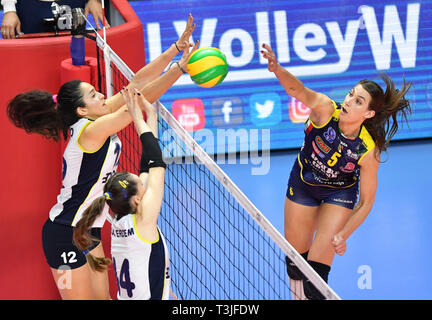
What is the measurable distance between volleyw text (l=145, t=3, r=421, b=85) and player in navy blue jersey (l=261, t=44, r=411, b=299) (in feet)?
14.1

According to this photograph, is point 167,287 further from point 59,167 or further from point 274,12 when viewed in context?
point 274,12

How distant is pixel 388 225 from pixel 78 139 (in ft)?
14.7

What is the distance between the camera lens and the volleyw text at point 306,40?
10312 millimetres

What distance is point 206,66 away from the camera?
5668mm

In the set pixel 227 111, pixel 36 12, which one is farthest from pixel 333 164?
pixel 227 111

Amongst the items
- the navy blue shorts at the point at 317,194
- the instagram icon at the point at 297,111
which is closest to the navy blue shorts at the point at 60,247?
the navy blue shorts at the point at 317,194

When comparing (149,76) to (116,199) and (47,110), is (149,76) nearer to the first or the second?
(47,110)

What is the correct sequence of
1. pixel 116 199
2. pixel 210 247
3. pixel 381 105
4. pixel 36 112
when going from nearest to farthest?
1. pixel 116 199
2. pixel 36 112
3. pixel 381 105
4. pixel 210 247

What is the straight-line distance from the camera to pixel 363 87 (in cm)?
591

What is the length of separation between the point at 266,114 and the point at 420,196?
7.99ft

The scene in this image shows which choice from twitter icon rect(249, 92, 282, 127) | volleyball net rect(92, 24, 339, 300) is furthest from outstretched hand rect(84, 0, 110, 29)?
twitter icon rect(249, 92, 282, 127)

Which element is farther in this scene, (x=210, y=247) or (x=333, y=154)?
(x=210, y=247)

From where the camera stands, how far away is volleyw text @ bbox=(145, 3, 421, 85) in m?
10.3

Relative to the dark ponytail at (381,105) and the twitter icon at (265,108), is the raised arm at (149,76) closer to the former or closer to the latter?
the dark ponytail at (381,105)
